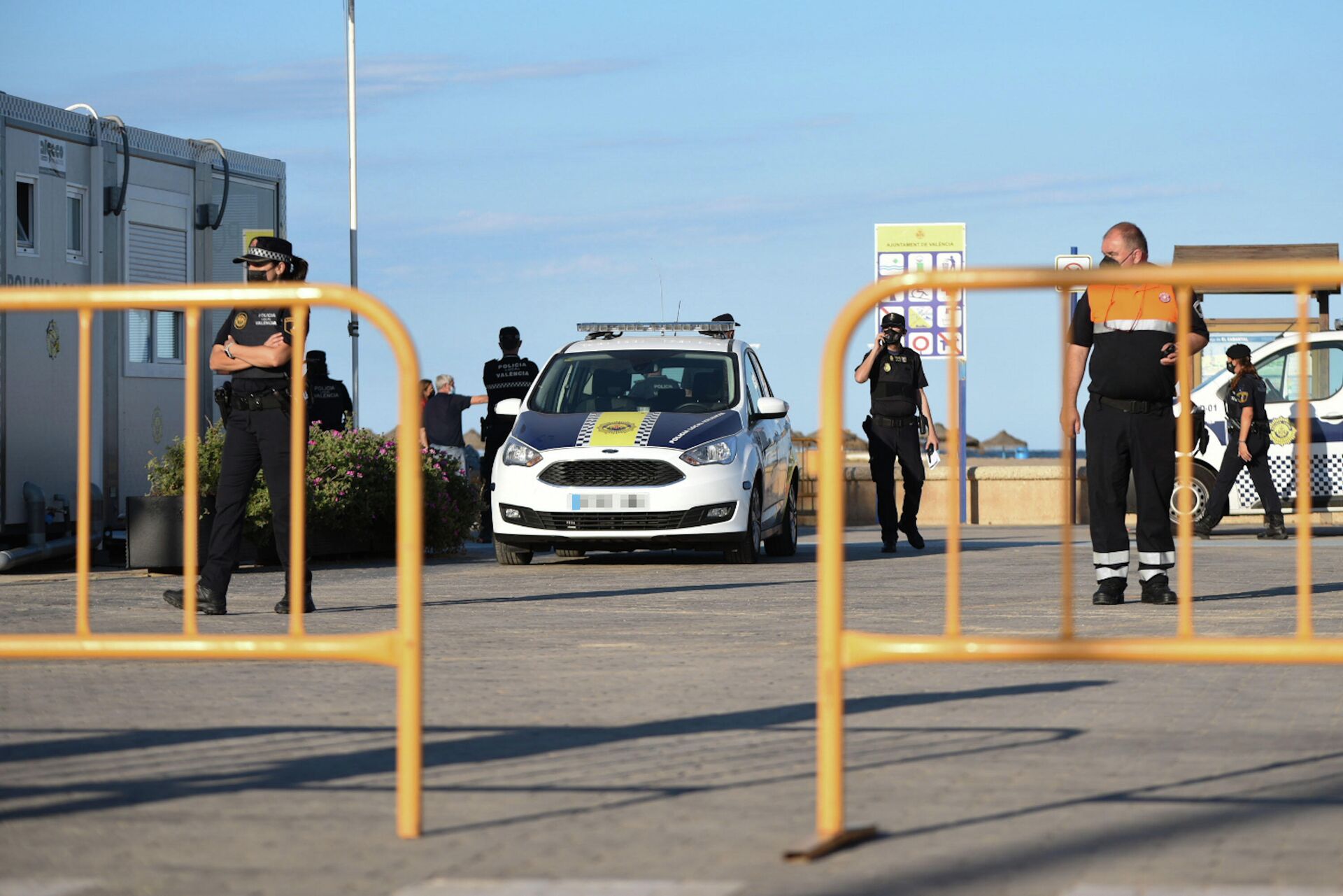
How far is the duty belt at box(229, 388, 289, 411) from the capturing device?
9891mm

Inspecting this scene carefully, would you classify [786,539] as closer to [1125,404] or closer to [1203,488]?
[1203,488]

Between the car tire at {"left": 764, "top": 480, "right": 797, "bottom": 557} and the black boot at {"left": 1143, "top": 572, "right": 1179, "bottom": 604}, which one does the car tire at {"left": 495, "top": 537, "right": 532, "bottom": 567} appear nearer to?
the car tire at {"left": 764, "top": 480, "right": 797, "bottom": 557}

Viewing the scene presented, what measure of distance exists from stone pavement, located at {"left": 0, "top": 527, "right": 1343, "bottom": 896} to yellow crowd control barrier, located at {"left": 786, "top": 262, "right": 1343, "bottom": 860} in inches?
10.0

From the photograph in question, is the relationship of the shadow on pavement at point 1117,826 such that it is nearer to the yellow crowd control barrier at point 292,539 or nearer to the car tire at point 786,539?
the yellow crowd control barrier at point 292,539

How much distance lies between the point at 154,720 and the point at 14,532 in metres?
7.85

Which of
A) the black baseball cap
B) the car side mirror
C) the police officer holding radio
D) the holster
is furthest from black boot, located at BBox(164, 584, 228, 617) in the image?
the police officer holding radio

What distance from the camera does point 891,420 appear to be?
17109 millimetres

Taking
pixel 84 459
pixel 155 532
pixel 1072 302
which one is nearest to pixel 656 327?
pixel 155 532

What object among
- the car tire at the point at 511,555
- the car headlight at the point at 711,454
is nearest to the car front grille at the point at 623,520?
the car headlight at the point at 711,454

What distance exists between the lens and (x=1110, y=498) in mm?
10508

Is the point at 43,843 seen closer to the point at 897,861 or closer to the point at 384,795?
the point at 384,795

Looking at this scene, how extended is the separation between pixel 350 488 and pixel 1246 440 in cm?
839

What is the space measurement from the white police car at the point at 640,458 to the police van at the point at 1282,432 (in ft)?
16.6

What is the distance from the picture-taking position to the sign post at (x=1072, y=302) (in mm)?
5039
